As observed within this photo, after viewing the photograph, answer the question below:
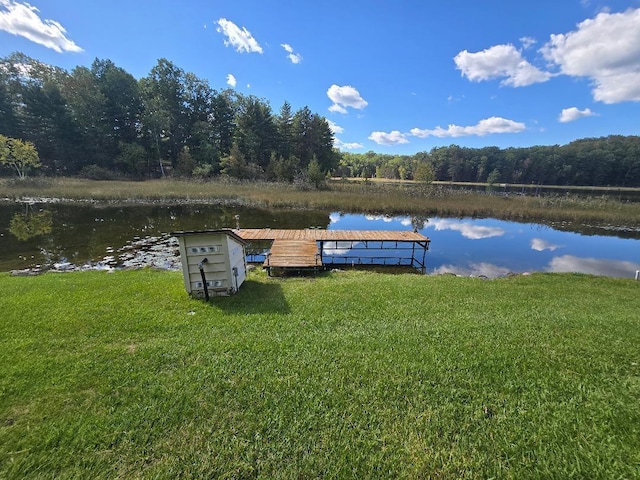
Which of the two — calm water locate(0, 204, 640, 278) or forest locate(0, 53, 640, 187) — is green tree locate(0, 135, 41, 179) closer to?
forest locate(0, 53, 640, 187)

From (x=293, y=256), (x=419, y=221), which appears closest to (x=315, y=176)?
(x=419, y=221)

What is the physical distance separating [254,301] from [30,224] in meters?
17.8

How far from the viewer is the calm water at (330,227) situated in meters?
12.0

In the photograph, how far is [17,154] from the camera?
2942 centimetres

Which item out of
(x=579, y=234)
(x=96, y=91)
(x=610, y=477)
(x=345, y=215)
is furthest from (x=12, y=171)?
(x=579, y=234)

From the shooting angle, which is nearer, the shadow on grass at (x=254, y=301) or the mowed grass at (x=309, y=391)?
the mowed grass at (x=309, y=391)

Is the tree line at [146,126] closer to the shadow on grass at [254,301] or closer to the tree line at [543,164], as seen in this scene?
the tree line at [543,164]

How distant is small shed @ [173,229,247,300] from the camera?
5.66m

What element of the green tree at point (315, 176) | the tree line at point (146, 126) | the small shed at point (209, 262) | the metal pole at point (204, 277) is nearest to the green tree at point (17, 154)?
the tree line at point (146, 126)

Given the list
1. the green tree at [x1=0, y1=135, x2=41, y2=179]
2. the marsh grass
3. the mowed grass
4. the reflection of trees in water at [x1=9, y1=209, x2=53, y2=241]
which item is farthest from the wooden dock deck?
the green tree at [x1=0, y1=135, x2=41, y2=179]

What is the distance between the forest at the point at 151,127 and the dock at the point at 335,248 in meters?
20.4

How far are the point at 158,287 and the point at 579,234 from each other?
24.7 metres

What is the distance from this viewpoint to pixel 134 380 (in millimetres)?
3295

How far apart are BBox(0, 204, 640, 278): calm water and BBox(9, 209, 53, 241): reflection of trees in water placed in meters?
0.04
